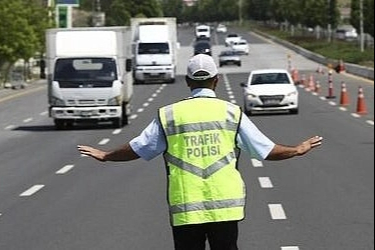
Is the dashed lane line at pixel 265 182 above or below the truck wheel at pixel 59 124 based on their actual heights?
above

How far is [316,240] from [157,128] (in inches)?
197

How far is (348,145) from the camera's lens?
75.8 ft

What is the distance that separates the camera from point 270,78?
3500 cm

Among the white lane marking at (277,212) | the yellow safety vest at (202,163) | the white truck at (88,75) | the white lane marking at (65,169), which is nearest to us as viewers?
the yellow safety vest at (202,163)

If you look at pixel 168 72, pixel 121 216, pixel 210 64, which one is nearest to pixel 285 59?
pixel 168 72

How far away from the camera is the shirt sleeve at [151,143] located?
20.7ft

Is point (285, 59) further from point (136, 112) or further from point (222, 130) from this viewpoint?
point (222, 130)

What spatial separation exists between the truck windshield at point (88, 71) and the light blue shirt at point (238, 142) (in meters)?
22.7

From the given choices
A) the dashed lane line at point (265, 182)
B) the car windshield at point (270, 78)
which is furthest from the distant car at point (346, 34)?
the dashed lane line at point (265, 182)

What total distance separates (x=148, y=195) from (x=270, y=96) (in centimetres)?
1843

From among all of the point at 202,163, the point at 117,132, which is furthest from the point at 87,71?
the point at 202,163

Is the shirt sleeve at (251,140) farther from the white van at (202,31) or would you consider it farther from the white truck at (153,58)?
the white truck at (153,58)

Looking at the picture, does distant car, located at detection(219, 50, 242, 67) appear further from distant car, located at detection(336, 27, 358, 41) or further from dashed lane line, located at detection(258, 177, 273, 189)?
distant car, located at detection(336, 27, 358, 41)

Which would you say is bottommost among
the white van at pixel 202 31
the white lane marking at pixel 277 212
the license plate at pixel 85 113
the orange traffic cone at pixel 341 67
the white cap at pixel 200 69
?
the orange traffic cone at pixel 341 67
